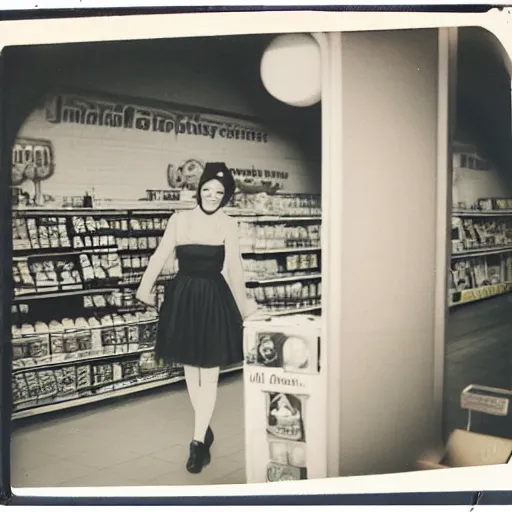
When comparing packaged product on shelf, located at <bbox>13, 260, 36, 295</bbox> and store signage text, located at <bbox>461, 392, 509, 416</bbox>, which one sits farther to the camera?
packaged product on shelf, located at <bbox>13, 260, 36, 295</bbox>

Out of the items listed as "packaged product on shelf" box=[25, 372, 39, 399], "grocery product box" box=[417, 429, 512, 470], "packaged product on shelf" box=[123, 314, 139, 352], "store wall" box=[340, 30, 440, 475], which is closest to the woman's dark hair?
"store wall" box=[340, 30, 440, 475]

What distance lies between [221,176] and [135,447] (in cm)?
152

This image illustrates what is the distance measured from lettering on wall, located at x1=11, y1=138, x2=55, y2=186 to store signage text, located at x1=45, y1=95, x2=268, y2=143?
5.9 inches

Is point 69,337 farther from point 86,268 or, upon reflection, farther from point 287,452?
point 287,452

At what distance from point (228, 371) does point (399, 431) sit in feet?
3.15

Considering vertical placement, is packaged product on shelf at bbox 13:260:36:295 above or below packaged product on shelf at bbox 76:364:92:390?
above

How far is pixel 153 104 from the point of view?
348 centimetres

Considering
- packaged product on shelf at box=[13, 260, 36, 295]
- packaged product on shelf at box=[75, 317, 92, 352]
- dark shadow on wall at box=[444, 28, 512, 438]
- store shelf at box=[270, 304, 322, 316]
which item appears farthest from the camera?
packaged product on shelf at box=[75, 317, 92, 352]

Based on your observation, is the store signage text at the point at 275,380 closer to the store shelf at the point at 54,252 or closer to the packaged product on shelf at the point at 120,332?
the packaged product on shelf at the point at 120,332

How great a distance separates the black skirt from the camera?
3559 millimetres

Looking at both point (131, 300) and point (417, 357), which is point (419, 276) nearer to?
point (417, 357)

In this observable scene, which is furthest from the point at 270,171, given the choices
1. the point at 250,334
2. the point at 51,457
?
the point at 51,457

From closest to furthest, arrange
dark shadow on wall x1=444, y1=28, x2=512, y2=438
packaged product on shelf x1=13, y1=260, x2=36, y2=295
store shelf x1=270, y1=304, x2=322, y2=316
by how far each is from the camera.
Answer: dark shadow on wall x1=444, y1=28, x2=512, y2=438
store shelf x1=270, y1=304, x2=322, y2=316
packaged product on shelf x1=13, y1=260, x2=36, y2=295

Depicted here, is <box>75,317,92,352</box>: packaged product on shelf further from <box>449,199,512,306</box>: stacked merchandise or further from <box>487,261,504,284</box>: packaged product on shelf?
<box>487,261,504,284</box>: packaged product on shelf
